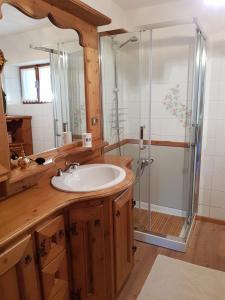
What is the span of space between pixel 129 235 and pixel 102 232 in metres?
0.41

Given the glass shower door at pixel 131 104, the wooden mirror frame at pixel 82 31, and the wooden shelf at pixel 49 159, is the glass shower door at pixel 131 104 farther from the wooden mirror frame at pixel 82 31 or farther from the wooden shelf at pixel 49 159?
the wooden shelf at pixel 49 159

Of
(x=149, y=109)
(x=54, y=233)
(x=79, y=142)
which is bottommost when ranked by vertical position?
(x=54, y=233)

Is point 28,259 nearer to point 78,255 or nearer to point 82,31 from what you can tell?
point 78,255

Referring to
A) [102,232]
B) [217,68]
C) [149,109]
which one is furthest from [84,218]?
[217,68]

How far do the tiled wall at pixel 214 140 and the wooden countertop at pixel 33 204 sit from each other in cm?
138

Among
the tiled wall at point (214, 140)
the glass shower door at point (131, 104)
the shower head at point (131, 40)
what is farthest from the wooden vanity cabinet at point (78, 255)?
the shower head at point (131, 40)

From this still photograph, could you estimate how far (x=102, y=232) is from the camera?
1.50 meters

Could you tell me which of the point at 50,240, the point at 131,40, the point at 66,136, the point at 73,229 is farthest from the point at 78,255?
the point at 131,40

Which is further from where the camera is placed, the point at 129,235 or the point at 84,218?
the point at 129,235

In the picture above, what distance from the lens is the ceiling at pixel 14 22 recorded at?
52.7 inches

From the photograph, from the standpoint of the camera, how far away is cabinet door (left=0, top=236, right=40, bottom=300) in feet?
3.32

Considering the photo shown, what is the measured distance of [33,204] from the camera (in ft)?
4.24

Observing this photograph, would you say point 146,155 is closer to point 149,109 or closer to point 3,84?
point 149,109

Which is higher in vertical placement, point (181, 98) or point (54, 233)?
point (181, 98)
